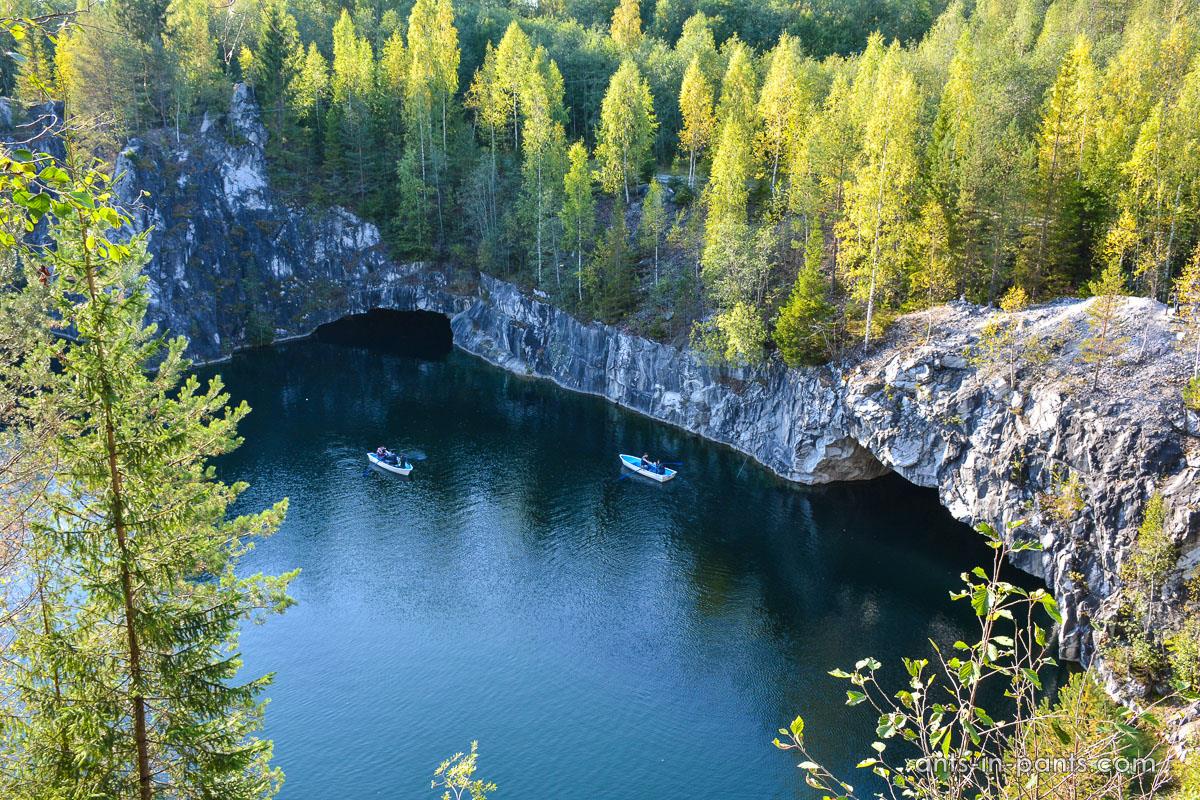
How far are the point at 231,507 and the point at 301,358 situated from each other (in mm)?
29944

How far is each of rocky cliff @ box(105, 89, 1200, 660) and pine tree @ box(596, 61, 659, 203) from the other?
1357cm

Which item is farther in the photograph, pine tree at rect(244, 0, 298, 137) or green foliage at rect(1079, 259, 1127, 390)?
pine tree at rect(244, 0, 298, 137)

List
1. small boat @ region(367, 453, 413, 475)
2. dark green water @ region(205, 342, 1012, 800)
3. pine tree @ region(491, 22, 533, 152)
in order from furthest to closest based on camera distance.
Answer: pine tree @ region(491, 22, 533, 152), small boat @ region(367, 453, 413, 475), dark green water @ region(205, 342, 1012, 800)

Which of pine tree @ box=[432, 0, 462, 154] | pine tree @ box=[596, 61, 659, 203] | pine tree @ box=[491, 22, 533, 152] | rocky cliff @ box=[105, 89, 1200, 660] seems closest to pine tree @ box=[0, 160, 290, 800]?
rocky cliff @ box=[105, 89, 1200, 660]

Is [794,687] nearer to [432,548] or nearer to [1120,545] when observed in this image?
[1120,545]

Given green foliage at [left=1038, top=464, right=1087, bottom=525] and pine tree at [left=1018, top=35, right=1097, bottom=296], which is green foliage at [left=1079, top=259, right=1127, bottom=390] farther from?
pine tree at [left=1018, top=35, right=1097, bottom=296]

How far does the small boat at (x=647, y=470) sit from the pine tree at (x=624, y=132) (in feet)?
93.2

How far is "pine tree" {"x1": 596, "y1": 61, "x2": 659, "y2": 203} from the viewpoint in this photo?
7250 centimetres

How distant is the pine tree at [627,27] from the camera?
318 feet

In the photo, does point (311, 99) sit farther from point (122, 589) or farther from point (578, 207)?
point (122, 589)

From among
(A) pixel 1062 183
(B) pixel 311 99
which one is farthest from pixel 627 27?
(A) pixel 1062 183

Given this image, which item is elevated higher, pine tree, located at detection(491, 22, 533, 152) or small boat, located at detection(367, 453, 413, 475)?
pine tree, located at detection(491, 22, 533, 152)

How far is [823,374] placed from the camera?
166ft

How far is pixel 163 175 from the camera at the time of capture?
7700 centimetres
